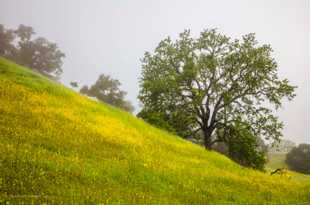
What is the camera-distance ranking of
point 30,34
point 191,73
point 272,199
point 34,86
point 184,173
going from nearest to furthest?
point 272,199
point 184,173
point 34,86
point 191,73
point 30,34

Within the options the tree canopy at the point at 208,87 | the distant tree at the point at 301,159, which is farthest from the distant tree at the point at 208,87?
the distant tree at the point at 301,159

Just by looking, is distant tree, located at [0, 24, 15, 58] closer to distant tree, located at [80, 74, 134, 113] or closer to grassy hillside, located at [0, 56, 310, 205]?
distant tree, located at [80, 74, 134, 113]

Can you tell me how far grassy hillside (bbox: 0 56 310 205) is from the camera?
13.5 meters

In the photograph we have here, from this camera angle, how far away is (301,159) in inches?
3691

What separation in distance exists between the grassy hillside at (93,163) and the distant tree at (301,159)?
223ft

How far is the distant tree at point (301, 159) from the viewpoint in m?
92.9

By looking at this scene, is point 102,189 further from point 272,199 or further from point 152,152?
point 152,152

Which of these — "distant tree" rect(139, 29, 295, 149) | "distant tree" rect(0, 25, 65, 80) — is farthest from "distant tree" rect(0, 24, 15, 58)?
"distant tree" rect(139, 29, 295, 149)

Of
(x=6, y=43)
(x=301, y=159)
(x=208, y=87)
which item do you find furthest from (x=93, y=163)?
(x=6, y=43)

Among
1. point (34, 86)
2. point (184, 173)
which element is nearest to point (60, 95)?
point (34, 86)

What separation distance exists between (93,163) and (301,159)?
85798 millimetres

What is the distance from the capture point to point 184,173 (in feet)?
71.8

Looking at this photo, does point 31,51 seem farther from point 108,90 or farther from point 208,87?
point 208,87

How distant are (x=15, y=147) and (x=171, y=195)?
706cm
